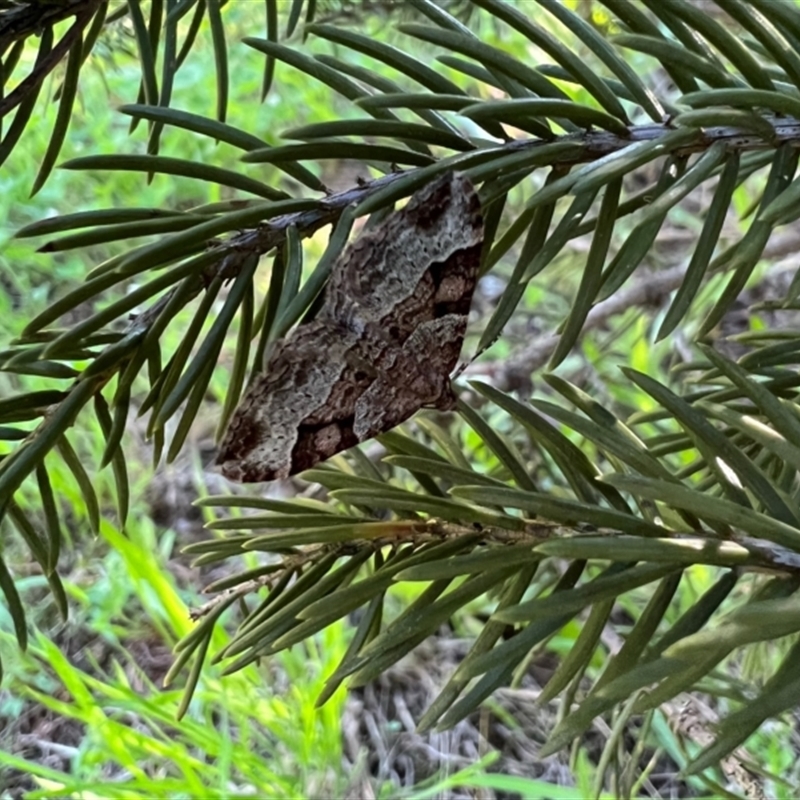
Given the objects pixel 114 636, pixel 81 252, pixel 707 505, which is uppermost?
pixel 81 252

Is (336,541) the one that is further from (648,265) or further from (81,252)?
(81,252)

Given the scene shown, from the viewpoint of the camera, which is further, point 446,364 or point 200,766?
point 200,766

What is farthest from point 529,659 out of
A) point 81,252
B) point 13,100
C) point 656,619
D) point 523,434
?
point 81,252

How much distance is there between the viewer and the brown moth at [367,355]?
0.42m

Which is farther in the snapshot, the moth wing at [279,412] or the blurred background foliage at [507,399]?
the moth wing at [279,412]

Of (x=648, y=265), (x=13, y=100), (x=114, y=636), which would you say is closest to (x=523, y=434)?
(x=648, y=265)

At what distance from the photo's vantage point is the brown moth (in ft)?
1.38

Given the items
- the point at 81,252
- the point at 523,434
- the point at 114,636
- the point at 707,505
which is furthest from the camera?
the point at 81,252

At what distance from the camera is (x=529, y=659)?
1.74ft

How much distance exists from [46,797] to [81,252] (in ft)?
4.23

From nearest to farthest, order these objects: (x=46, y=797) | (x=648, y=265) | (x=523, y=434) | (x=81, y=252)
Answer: (x=46, y=797) → (x=523, y=434) → (x=648, y=265) → (x=81, y=252)

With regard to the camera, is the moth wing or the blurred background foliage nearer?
the blurred background foliage

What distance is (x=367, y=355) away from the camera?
0.49m

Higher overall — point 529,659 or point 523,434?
point 523,434
